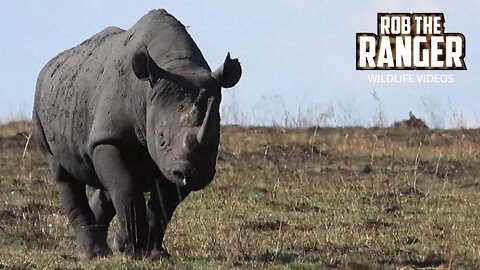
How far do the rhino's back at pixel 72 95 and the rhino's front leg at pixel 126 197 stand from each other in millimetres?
576

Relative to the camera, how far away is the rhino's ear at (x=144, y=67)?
845 cm

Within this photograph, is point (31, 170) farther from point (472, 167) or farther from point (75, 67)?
point (75, 67)

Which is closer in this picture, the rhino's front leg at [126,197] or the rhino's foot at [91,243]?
the rhino's front leg at [126,197]

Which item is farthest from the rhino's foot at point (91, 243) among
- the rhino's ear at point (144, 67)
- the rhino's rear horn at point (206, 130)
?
the rhino's rear horn at point (206, 130)

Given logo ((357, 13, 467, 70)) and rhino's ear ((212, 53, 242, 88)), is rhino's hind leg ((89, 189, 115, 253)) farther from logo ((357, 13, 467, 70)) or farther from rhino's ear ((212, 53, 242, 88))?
A: logo ((357, 13, 467, 70))

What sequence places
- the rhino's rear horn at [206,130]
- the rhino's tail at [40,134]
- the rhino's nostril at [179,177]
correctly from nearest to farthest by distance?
the rhino's rear horn at [206,130]
the rhino's nostril at [179,177]
the rhino's tail at [40,134]

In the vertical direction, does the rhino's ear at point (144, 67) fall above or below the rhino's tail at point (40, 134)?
above

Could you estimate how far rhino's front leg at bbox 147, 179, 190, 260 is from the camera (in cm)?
900

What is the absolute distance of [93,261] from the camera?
9.05 metres

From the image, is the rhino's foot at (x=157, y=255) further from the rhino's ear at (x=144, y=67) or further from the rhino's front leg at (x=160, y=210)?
the rhino's ear at (x=144, y=67)

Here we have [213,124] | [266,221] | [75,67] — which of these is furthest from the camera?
[266,221]

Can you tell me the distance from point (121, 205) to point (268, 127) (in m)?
19.0

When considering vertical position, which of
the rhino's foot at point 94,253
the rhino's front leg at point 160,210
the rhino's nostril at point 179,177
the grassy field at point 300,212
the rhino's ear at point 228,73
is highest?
the rhino's ear at point 228,73

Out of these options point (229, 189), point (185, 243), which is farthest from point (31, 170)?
point (185, 243)
